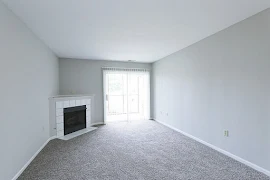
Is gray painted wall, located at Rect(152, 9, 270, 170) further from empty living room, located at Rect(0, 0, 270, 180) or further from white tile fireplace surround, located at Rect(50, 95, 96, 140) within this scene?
white tile fireplace surround, located at Rect(50, 95, 96, 140)

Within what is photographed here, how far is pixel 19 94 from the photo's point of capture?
224 cm

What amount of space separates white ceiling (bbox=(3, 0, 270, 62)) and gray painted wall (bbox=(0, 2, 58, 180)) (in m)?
0.29

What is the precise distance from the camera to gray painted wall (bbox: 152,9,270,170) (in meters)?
2.25

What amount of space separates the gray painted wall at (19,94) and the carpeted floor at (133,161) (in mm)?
376

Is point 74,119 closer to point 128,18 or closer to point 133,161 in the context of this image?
point 133,161

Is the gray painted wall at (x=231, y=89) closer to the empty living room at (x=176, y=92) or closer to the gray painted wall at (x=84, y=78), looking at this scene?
the empty living room at (x=176, y=92)

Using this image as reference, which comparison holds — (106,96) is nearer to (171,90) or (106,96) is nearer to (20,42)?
(171,90)

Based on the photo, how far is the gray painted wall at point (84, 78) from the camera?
5.05 metres

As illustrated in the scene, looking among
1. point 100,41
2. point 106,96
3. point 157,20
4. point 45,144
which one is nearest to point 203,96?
point 157,20

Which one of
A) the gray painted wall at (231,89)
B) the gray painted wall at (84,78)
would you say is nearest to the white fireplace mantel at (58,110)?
the gray painted wall at (84,78)

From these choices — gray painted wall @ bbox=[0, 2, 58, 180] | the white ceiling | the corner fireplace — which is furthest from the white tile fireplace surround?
the white ceiling

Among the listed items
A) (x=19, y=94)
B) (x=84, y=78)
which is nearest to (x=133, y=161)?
(x=19, y=94)

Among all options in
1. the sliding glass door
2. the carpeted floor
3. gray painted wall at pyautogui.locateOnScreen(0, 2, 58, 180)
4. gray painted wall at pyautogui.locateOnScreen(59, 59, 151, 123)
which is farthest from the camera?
the sliding glass door

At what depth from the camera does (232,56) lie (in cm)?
270
